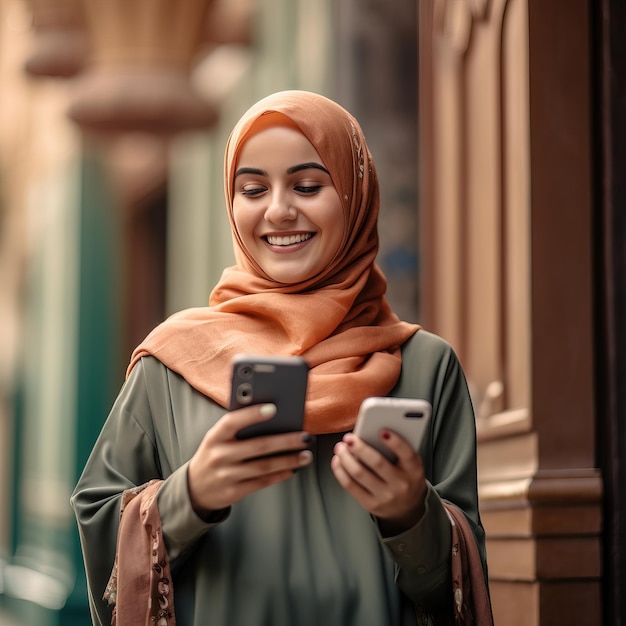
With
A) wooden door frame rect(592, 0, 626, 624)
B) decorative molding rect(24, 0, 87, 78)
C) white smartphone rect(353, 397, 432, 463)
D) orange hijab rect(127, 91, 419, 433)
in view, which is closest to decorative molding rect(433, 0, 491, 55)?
wooden door frame rect(592, 0, 626, 624)

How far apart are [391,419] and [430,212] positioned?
2642 mm

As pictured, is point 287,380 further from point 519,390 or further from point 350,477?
point 519,390

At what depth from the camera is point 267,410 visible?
226 cm

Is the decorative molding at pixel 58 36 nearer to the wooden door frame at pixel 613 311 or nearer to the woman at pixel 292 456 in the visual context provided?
the wooden door frame at pixel 613 311

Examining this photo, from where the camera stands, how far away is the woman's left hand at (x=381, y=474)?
2.29 m

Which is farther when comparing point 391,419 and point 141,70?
point 141,70

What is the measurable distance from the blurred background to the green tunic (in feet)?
3.29

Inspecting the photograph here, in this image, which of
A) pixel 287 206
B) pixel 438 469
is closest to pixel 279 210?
pixel 287 206

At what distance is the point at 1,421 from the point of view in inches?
606

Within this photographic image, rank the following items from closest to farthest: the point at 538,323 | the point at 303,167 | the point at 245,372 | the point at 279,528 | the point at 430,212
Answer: the point at 245,372 → the point at 279,528 → the point at 303,167 → the point at 538,323 → the point at 430,212

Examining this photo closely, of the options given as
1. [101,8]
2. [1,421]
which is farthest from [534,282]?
[1,421]

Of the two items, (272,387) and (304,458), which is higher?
(272,387)

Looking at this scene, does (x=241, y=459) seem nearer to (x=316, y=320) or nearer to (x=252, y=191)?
(x=316, y=320)

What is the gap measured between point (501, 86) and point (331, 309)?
1.66 meters
